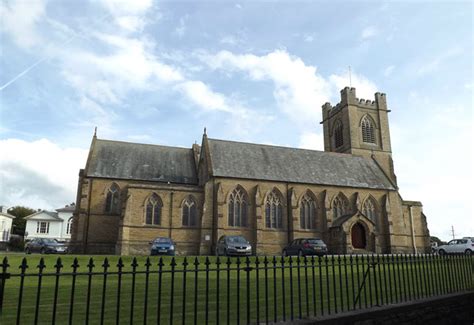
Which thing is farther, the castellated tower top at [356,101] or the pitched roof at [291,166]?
the castellated tower top at [356,101]

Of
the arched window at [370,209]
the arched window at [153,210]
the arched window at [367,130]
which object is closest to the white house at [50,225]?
the arched window at [153,210]

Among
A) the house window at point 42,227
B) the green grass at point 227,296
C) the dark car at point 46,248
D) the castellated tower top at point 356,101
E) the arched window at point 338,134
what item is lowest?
the green grass at point 227,296

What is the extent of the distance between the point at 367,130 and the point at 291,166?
16.1 m

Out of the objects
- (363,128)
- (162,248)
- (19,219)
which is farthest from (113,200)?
(19,219)

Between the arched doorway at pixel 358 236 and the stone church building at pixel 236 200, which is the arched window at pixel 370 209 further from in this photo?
the arched doorway at pixel 358 236

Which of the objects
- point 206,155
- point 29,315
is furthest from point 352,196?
point 29,315

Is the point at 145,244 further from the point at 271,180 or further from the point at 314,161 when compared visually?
the point at 314,161

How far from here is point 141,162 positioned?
130 ft

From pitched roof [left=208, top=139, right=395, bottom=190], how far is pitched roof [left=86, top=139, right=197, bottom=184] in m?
4.65

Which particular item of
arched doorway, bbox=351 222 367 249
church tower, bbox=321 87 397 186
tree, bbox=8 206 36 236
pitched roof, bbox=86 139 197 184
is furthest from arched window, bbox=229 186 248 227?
tree, bbox=8 206 36 236

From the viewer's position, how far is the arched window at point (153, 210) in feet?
111

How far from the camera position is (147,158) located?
40.6 metres

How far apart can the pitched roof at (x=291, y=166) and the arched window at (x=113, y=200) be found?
32.4 ft

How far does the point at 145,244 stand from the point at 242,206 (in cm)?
978
